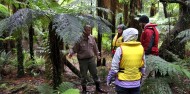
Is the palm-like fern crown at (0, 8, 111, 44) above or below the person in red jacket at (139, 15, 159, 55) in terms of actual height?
above

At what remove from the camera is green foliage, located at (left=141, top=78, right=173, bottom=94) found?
18.0 feet

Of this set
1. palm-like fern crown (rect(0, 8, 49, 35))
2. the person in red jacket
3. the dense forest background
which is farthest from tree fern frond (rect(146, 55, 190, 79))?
palm-like fern crown (rect(0, 8, 49, 35))

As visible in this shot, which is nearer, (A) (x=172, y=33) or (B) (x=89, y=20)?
(B) (x=89, y=20)

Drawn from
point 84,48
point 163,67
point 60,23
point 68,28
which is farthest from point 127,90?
point 84,48

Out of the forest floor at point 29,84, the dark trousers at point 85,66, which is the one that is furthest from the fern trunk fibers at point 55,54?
the forest floor at point 29,84

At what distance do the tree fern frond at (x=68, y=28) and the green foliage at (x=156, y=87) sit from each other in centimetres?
186

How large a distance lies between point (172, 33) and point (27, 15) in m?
3.64

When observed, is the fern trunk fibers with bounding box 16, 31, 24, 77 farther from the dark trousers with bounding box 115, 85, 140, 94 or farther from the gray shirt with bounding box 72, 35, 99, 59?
the dark trousers with bounding box 115, 85, 140, 94

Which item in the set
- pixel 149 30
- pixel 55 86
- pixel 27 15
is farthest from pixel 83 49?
A: pixel 27 15

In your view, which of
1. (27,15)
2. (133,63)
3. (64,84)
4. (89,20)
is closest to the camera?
(133,63)

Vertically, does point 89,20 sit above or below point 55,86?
above

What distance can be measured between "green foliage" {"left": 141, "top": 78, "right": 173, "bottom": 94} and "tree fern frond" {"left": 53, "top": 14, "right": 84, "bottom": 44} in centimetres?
186

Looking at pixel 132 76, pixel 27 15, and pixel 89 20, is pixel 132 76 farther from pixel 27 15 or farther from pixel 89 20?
pixel 27 15

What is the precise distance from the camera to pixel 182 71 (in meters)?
5.32
